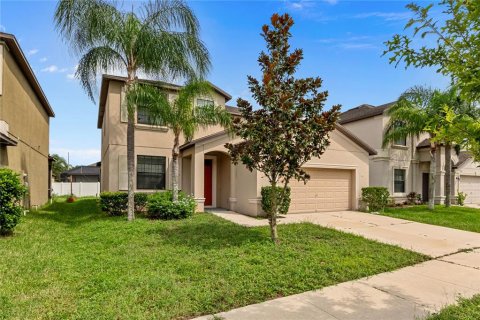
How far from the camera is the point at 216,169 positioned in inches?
642

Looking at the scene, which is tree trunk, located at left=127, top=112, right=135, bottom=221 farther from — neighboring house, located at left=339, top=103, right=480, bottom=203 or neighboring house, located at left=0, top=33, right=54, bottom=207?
neighboring house, located at left=339, top=103, right=480, bottom=203

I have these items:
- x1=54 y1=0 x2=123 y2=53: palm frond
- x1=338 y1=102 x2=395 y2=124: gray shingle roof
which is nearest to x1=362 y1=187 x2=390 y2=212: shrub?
x1=338 y1=102 x2=395 y2=124: gray shingle roof

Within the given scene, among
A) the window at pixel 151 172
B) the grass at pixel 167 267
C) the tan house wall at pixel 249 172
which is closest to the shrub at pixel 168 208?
the tan house wall at pixel 249 172

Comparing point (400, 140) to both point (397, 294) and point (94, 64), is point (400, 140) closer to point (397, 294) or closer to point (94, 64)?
point (397, 294)

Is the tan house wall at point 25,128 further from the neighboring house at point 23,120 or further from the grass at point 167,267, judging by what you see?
the grass at point 167,267

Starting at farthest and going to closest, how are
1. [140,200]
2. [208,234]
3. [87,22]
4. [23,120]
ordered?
[23,120], [140,200], [87,22], [208,234]

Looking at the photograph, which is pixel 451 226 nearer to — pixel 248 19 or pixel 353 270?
pixel 353 270

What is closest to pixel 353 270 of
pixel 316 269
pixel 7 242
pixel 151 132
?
pixel 316 269

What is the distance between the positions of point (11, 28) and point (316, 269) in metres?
13.7

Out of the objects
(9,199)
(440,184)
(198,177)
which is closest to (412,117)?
(440,184)

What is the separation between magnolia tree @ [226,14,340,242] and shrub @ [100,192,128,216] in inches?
271

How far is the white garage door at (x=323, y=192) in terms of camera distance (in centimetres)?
1433

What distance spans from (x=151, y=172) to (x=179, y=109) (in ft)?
15.3

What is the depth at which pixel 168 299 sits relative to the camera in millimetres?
4504
